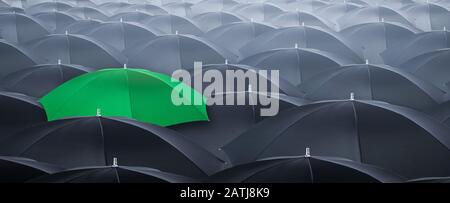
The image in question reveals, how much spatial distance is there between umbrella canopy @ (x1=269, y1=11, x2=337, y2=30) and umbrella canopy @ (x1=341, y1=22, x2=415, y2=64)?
4.42 feet

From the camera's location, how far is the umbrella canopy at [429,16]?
57.0ft

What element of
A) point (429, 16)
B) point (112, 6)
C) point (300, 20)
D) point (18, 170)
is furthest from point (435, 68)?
point (112, 6)

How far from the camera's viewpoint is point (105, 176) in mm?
6508

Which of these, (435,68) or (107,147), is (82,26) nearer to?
(435,68)

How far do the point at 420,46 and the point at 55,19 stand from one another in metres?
8.14

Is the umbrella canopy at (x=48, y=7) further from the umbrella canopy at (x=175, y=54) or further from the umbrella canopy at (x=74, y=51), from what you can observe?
the umbrella canopy at (x=175, y=54)

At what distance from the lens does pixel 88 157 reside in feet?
25.8

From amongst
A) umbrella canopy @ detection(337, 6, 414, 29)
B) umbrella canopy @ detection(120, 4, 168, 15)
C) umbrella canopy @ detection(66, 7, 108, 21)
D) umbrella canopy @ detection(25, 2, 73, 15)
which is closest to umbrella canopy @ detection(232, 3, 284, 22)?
umbrella canopy @ detection(337, 6, 414, 29)

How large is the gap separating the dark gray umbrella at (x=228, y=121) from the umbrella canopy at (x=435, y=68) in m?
3.23

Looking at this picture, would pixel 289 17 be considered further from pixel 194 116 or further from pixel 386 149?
pixel 386 149

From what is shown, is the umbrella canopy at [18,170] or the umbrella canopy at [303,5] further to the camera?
the umbrella canopy at [303,5]

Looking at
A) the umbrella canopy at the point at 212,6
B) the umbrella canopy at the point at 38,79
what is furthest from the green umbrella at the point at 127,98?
the umbrella canopy at the point at 212,6
